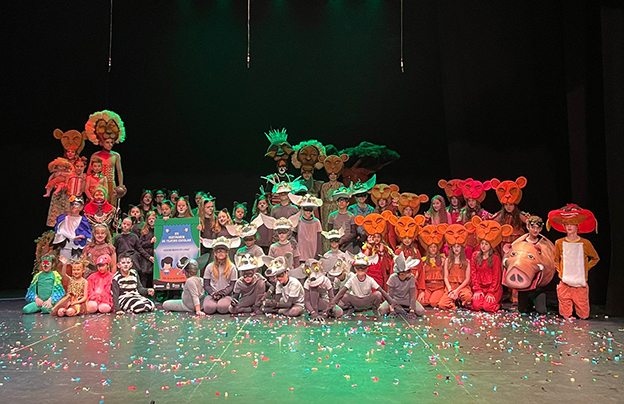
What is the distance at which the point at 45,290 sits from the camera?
6.01m

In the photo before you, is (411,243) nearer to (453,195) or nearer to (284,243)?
(453,195)

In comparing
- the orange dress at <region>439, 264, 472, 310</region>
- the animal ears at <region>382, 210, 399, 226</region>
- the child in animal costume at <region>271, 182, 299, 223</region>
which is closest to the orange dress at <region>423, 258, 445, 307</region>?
the orange dress at <region>439, 264, 472, 310</region>

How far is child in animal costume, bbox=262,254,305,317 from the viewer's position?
5.66 meters

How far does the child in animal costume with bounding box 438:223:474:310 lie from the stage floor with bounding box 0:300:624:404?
0.88 metres

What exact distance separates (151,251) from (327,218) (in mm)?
2439

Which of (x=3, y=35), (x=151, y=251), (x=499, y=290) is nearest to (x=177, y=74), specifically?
(x=3, y=35)

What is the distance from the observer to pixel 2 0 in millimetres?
7656

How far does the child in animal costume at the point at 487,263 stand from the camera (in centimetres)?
612

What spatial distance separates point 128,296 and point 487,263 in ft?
13.7

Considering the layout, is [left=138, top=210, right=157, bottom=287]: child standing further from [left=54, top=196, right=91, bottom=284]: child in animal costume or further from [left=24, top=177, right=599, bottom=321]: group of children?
[left=54, top=196, right=91, bottom=284]: child in animal costume

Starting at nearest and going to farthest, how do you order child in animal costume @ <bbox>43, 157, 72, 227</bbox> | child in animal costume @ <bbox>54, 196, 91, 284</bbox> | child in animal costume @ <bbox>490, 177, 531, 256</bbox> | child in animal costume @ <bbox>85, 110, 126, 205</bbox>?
child in animal costume @ <bbox>54, 196, 91, 284</bbox> → child in animal costume @ <bbox>490, 177, 531, 256</bbox> → child in animal costume @ <bbox>43, 157, 72, 227</bbox> → child in animal costume @ <bbox>85, 110, 126, 205</bbox>

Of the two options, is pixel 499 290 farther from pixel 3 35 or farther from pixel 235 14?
pixel 3 35

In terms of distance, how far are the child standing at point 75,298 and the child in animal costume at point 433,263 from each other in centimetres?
387

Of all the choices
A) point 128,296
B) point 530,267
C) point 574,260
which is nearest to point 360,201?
point 530,267
